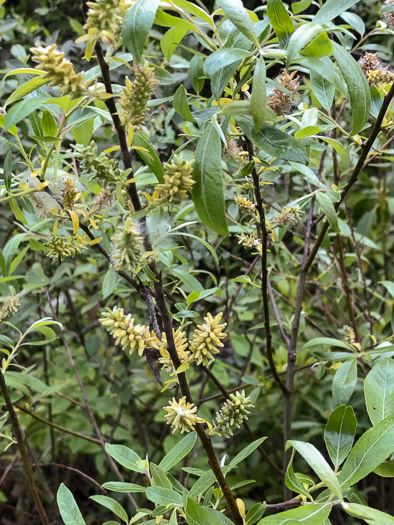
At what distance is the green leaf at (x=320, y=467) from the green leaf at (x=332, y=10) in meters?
0.34

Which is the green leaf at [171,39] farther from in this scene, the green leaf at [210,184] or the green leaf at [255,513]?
the green leaf at [255,513]

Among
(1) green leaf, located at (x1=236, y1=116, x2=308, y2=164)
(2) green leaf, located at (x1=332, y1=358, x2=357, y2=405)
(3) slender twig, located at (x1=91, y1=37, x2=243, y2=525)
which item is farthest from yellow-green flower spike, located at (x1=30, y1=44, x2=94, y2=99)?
(2) green leaf, located at (x1=332, y1=358, x2=357, y2=405)

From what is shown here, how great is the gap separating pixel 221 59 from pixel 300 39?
0.19ft

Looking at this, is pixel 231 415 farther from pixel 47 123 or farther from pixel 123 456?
pixel 47 123

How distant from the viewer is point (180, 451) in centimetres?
45

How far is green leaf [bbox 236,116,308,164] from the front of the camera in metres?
0.36

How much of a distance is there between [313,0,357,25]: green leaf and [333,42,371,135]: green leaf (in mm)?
21

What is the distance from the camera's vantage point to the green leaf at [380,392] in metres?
0.41

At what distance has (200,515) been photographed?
345 millimetres

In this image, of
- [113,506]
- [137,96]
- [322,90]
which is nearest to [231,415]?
[113,506]

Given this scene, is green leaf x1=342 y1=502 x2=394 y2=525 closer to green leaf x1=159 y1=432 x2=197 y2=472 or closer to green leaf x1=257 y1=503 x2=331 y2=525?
green leaf x1=257 y1=503 x2=331 y2=525

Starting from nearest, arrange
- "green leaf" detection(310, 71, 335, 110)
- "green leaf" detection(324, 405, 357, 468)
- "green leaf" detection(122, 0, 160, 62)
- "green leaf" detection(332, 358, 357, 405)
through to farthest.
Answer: "green leaf" detection(122, 0, 160, 62) < "green leaf" detection(324, 405, 357, 468) < "green leaf" detection(310, 71, 335, 110) < "green leaf" detection(332, 358, 357, 405)

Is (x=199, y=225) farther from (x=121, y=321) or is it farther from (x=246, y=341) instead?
(x=121, y=321)

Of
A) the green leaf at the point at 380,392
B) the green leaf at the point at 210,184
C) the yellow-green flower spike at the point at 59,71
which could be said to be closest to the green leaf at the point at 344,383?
the green leaf at the point at 380,392
